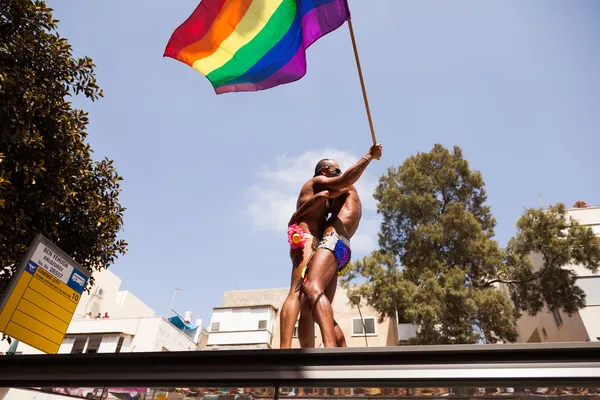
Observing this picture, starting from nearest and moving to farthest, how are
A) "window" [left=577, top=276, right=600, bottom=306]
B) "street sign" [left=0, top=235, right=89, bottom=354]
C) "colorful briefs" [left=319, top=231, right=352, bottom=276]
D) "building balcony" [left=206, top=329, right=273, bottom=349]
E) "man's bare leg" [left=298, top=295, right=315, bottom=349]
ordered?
"man's bare leg" [left=298, top=295, right=315, bottom=349] < "colorful briefs" [left=319, top=231, right=352, bottom=276] < "street sign" [left=0, top=235, right=89, bottom=354] < "window" [left=577, top=276, right=600, bottom=306] < "building balcony" [left=206, top=329, right=273, bottom=349]

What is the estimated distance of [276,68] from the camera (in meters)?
5.47

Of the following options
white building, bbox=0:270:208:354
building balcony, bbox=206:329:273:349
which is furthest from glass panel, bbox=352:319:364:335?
white building, bbox=0:270:208:354

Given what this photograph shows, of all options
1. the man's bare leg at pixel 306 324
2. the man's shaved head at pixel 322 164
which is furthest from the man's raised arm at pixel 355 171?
the man's bare leg at pixel 306 324

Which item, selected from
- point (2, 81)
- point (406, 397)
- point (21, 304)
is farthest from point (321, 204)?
point (2, 81)

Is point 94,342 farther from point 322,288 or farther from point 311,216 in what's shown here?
point 322,288

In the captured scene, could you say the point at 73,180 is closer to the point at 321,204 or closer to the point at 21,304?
the point at 21,304

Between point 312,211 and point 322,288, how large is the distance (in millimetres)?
1059

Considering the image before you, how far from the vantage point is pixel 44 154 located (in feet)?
25.4

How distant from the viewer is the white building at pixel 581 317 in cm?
1928

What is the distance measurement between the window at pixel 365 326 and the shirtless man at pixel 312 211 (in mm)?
27456

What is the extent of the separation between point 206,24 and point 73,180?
5105mm

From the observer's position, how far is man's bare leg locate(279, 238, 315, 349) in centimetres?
436

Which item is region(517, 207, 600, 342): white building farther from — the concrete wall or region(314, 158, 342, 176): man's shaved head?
the concrete wall

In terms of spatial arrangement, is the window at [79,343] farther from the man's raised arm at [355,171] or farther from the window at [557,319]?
the man's raised arm at [355,171]
